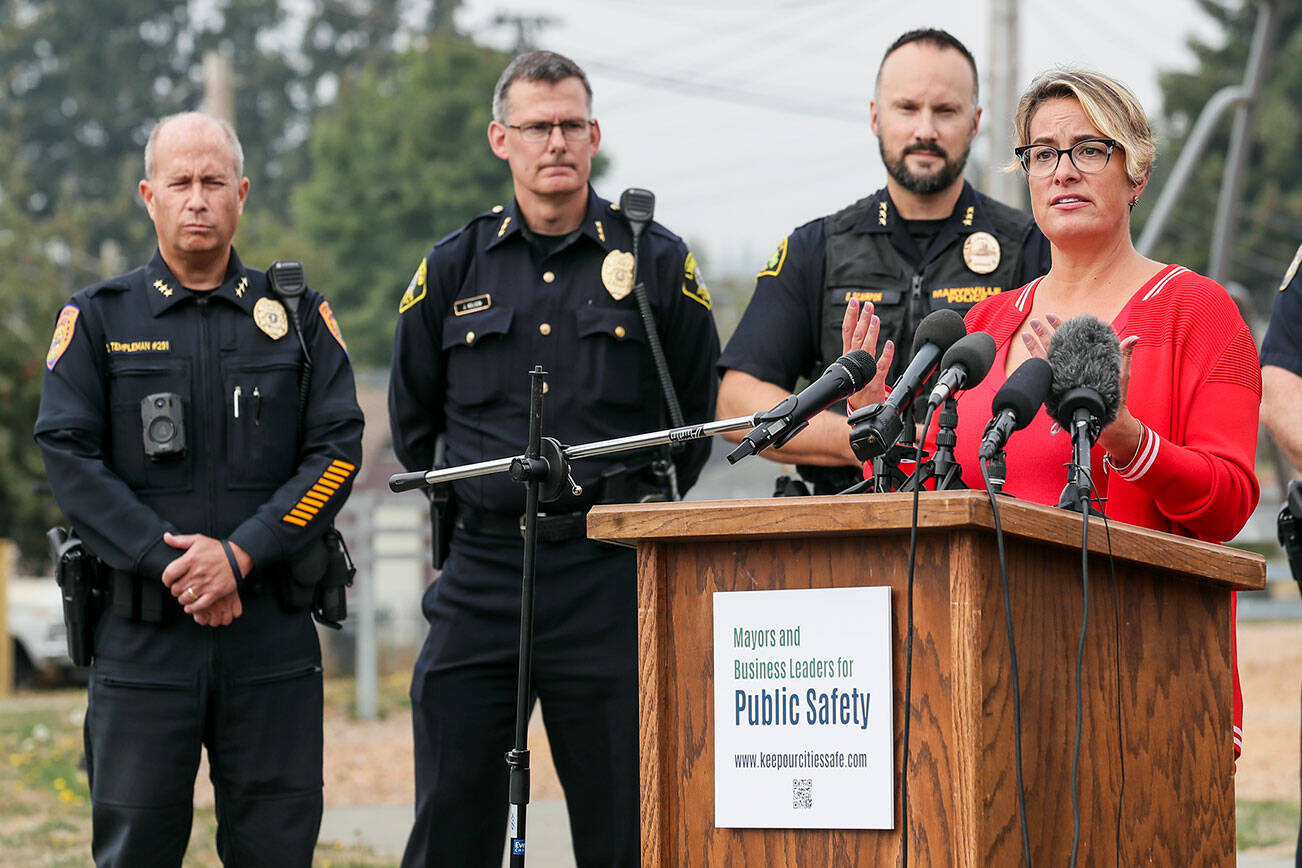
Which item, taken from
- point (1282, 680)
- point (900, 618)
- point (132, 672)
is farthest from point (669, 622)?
point (1282, 680)

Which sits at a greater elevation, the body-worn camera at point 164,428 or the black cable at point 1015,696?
the body-worn camera at point 164,428

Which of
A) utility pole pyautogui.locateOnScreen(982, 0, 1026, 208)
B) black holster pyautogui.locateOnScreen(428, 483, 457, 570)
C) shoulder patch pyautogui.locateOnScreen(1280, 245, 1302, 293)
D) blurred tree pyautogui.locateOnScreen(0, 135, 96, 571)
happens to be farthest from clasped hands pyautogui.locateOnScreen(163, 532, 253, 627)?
blurred tree pyautogui.locateOnScreen(0, 135, 96, 571)

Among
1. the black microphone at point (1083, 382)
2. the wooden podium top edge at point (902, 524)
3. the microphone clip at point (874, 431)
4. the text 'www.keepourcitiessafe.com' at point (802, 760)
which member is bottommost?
the text 'www.keepourcitiessafe.com' at point (802, 760)

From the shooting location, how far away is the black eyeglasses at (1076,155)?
10.0ft

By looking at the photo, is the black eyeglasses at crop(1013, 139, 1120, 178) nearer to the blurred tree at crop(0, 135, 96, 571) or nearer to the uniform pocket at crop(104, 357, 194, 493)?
the uniform pocket at crop(104, 357, 194, 493)

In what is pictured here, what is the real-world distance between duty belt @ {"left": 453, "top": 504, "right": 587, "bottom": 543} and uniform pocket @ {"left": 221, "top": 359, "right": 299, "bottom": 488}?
21.3 inches

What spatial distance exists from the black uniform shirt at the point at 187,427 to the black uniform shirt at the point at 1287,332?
2593 millimetres

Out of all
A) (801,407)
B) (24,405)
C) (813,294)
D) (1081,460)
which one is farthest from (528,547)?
(24,405)

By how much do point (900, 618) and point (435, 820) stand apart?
7.86 ft

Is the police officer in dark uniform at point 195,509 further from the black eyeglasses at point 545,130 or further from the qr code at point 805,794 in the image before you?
the qr code at point 805,794

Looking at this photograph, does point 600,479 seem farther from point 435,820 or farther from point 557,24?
point 557,24

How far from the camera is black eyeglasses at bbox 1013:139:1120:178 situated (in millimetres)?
3061

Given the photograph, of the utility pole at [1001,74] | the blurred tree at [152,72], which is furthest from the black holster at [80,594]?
the blurred tree at [152,72]

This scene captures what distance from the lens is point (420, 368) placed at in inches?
185
